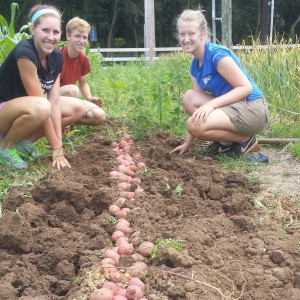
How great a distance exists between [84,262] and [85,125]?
2745mm

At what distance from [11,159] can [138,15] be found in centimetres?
2747

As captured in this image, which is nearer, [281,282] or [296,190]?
[281,282]

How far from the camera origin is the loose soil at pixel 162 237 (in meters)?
2.02

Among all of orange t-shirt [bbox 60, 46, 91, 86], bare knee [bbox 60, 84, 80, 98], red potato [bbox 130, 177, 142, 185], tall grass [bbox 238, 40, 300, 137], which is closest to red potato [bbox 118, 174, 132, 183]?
red potato [bbox 130, 177, 142, 185]

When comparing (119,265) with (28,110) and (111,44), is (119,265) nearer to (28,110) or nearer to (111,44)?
(28,110)

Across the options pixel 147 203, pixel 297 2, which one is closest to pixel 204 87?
pixel 147 203

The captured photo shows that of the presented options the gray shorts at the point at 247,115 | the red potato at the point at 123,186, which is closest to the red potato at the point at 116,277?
the red potato at the point at 123,186

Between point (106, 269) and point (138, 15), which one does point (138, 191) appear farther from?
point (138, 15)

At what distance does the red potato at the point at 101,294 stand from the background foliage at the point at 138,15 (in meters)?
27.1

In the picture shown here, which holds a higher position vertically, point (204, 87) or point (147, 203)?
point (204, 87)

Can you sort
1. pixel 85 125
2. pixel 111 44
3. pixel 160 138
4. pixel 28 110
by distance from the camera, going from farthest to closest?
pixel 111 44
pixel 85 125
pixel 160 138
pixel 28 110

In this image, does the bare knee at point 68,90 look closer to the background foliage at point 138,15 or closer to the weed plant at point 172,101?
the weed plant at point 172,101

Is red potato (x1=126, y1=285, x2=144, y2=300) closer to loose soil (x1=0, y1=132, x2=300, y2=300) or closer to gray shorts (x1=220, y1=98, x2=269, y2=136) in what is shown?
loose soil (x1=0, y1=132, x2=300, y2=300)

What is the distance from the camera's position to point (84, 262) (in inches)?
86.4
